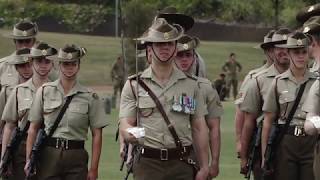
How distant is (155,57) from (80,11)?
44093mm

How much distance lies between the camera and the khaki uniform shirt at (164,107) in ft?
32.1

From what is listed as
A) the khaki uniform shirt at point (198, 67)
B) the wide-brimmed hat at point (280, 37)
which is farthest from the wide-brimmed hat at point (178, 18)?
the wide-brimmed hat at point (280, 37)

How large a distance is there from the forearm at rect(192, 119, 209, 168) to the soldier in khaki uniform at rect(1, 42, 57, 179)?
251 cm

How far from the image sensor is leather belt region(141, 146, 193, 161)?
Result: 977cm

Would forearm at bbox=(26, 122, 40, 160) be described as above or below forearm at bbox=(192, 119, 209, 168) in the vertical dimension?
below

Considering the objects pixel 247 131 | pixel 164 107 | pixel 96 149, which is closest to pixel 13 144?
pixel 96 149

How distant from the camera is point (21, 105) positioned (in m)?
12.2

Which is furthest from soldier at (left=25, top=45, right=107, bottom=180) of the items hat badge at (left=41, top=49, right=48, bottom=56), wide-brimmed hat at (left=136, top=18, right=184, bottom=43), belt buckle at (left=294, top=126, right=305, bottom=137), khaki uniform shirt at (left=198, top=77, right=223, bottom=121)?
belt buckle at (left=294, top=126, right=305, bottom=137)

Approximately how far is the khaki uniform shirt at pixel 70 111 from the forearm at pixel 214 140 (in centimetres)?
112

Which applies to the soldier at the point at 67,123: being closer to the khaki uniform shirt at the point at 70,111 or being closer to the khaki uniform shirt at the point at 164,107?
the khaki uniform shirt at the point at 70,111

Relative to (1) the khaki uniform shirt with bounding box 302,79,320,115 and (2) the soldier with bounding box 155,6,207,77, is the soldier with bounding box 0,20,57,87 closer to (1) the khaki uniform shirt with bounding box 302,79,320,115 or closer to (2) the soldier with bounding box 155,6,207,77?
(2) the soldier with bounding box 155,6,207,77

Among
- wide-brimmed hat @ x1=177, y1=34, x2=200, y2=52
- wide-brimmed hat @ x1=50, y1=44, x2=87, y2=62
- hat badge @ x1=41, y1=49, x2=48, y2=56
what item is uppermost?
wide-brimmed hat @ x1=177, y1=34, x2=200, y2=52

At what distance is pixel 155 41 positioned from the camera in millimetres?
9797

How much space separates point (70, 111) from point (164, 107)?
1544mm
